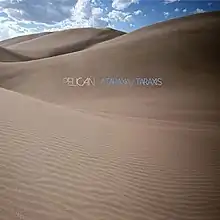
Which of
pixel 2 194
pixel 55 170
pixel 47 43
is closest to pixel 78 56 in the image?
pixel 47 43

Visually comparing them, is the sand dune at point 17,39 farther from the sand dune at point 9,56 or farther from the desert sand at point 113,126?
the sand dune at point 9,56

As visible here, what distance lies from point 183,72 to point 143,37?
57 cm

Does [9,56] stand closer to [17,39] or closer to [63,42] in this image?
[17,39]

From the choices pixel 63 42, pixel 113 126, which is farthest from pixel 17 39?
pixel 113 126

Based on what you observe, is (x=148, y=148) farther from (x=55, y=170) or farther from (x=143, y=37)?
(x=143, y=37)

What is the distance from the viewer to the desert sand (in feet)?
6.78

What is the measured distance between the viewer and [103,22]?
3.20 m

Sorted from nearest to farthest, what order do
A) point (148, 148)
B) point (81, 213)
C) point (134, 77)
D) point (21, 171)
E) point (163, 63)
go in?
point (81, 213), point (21, 171), point (148, 148), point (134, 77), point (163, 63)

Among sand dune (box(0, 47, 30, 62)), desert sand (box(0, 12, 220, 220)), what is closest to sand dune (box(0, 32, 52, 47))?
desert sand (box(0, 12, 220, 220))

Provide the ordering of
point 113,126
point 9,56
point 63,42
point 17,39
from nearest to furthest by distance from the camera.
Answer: point 113,126 < point 17,39 < point 9,56 < point 63,42

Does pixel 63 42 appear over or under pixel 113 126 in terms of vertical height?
over

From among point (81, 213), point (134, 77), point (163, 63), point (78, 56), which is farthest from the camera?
point (78, 56)

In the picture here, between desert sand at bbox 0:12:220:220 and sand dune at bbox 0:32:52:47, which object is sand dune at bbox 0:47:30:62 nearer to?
desert sand at bbox 0:12:220:220

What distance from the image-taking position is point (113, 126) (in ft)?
9.55
